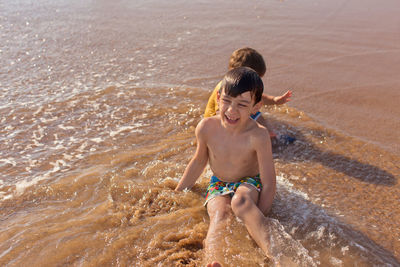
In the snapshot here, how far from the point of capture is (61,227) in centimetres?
265

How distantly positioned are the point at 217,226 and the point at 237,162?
505mm

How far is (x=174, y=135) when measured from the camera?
4.08 m

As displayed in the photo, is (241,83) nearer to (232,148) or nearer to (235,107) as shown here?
(235,107)

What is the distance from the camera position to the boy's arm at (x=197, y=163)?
2.78 meters

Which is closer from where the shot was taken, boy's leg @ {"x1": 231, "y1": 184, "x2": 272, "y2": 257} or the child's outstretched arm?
boy's leg @ {"x1": 231, "y1": 184, "x2": 272, "y2": 257}

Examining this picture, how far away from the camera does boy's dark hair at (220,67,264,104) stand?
2408mm

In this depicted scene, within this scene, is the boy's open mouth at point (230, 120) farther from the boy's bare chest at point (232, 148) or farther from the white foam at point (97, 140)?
the white foam at point (97, 140)

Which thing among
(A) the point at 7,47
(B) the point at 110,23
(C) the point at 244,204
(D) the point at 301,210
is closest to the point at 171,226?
(C) the point at 244,204

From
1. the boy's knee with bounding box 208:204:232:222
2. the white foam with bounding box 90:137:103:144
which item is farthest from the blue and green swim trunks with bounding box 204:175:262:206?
the white foam with bounding box 90:137:103:144

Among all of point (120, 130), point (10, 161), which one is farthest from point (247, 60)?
point (10, 161)

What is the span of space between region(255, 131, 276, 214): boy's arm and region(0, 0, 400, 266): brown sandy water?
221 mm

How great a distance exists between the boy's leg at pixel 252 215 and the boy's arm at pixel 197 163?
1.39 feet

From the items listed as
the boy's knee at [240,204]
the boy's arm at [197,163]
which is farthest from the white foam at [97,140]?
the boy's knee at [240,204]

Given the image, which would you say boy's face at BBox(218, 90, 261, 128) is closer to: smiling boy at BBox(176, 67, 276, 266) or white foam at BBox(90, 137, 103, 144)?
smiling boy at BBox(176, 67, 276, 266)
